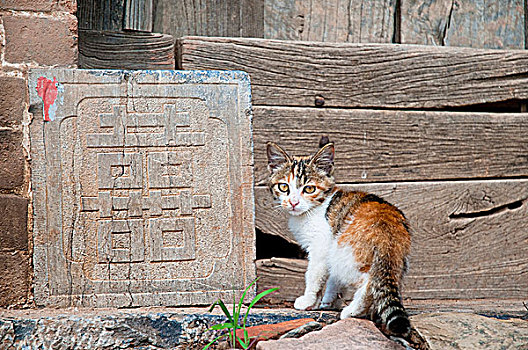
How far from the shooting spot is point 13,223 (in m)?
2.37

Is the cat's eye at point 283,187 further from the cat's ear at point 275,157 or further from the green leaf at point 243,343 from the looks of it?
the green leaf at point 243,343

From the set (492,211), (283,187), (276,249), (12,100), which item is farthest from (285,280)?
(12,100)

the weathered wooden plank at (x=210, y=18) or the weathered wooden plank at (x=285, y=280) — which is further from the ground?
the weathered wooden plank at (x=210, y=18)

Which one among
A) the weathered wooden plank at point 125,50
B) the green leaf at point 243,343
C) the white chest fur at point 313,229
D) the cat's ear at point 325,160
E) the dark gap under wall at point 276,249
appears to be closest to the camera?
the green leaf at point 243,343

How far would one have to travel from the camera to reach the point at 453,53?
3215 mm

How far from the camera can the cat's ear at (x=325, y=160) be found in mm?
2572

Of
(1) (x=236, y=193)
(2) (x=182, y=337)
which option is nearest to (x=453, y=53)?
(1) (x=236, y=193)

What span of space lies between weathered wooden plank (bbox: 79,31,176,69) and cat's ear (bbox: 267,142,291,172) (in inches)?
28.3

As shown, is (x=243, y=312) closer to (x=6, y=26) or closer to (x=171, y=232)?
(x=171, y=232)

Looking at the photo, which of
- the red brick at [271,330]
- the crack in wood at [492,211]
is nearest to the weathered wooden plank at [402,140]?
the crack in wood at [492,211]

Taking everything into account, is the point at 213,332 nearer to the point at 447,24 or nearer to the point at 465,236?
the point at 465,236

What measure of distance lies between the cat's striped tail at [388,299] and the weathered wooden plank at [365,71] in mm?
1201

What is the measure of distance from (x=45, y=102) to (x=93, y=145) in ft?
0.84

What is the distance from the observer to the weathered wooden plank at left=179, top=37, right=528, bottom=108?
118 inches
